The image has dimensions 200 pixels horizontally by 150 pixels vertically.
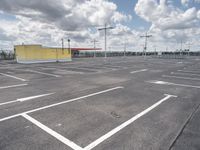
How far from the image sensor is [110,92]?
262 inches

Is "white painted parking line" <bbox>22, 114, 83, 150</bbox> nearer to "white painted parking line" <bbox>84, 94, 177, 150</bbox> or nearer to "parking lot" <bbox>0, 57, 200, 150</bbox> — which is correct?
"parking lot" <bbox>0, 57, 200, 150</bbox>

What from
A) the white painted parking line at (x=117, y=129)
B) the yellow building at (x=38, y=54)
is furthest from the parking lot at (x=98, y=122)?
the yellow building at (x=38, y=54)

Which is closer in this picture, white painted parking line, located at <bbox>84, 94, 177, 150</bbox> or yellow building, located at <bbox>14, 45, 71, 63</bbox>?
white painted parking line, located at <bbox>84, 94, 177, 150</bbox>

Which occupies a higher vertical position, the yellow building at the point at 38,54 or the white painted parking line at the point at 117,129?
the yellow building at the point at 38,54

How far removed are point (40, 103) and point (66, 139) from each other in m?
2.54

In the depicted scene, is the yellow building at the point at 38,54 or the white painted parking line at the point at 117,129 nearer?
the white painted parking line at the point at 117,129

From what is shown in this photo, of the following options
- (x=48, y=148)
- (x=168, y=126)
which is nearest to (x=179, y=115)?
(x=168, y=126)

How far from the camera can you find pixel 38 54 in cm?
2558

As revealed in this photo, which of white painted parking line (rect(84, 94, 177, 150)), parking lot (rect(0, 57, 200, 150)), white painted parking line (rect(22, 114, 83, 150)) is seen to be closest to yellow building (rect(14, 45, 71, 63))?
parking lot (rect(0, 57, 200, 150))

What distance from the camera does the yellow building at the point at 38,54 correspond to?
78.4 feet

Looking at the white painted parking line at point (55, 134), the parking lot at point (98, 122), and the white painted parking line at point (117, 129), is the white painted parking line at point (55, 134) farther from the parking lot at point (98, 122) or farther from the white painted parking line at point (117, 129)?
the white painted parking line at point (117, 129)

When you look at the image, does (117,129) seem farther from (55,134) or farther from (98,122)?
(55,134)

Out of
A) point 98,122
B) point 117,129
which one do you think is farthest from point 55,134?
point 117,129

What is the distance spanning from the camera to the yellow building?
23898 millimetres
